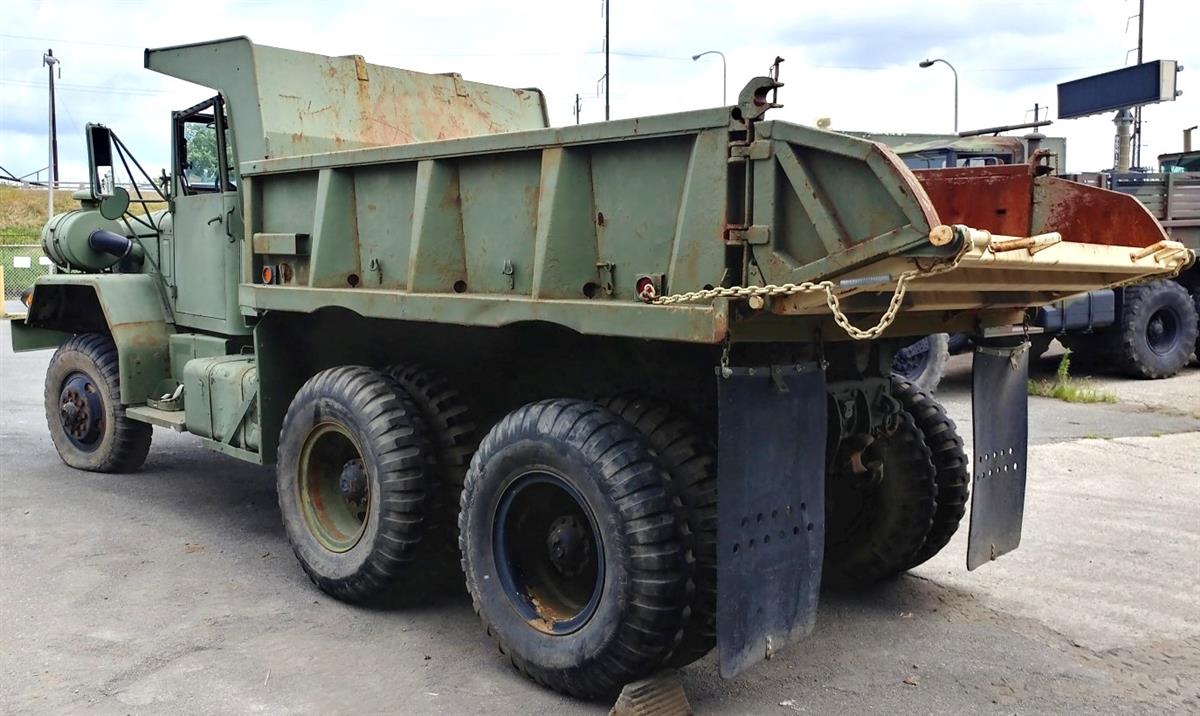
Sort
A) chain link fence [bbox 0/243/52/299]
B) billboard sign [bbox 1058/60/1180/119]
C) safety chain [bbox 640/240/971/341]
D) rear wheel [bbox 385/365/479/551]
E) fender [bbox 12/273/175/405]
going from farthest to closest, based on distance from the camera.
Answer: chain link fence [bbox 0/243/52/299], billboard sign [bbox 1058/60/1180/119], fender [bbox 12/273/175/405], rear wheel [bbox 385/365/479/551], safety chain [bbox 640/240/971/341]

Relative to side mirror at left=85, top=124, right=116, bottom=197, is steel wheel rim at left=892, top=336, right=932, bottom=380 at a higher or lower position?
lower

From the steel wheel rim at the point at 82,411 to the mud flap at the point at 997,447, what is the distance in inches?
231

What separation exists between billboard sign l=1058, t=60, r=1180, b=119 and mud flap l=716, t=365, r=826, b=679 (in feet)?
68.2

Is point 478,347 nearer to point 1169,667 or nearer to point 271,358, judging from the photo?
point 271,358

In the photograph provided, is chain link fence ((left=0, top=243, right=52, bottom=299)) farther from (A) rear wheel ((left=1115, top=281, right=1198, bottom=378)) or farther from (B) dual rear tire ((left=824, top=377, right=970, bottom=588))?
(B) dual rear tire ((left=824, top=377, right=970, bottom=588))

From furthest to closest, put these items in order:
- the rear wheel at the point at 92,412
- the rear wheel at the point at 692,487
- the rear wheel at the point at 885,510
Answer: the rear wheel at the point at 92,412
the rear wheel at the point at 885,510
the rear wheel at the point at 692,487

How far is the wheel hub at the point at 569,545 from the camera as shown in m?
4.26

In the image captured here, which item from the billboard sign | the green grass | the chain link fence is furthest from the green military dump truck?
the chain link fence

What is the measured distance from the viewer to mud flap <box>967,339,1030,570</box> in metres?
4.89

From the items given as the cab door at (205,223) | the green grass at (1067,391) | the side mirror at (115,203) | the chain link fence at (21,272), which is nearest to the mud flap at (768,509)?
the cab door at (205,223)

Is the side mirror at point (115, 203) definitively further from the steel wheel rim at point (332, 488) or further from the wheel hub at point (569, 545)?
the wheel hub at point (569, 545)

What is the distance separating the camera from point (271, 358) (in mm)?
5898

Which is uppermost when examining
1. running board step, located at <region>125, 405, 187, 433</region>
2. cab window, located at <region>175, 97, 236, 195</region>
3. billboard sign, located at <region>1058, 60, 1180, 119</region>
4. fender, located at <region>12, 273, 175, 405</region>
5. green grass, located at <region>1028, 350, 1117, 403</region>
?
billboard sign, located at <region>1058, 60, 1180, 119</region>

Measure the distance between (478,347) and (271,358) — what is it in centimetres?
143
